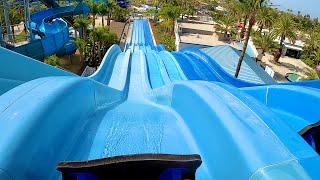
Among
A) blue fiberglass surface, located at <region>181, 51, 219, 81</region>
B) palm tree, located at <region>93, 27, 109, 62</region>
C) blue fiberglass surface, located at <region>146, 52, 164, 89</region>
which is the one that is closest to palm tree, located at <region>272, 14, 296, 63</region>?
blue fiberglass surface, located at <region>181, 51, 219, 81</region>

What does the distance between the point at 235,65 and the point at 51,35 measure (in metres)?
9.27

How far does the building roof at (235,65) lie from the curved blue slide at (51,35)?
8038 millimetres

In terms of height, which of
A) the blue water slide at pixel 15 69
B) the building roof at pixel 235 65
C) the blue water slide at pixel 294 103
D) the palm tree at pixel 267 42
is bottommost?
the building roof at pixel 235 65

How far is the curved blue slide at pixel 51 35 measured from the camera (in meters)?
12.3

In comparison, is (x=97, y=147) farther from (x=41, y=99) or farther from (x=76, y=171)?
(x=76, y=171)

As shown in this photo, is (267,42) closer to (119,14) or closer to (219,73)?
(219,73)

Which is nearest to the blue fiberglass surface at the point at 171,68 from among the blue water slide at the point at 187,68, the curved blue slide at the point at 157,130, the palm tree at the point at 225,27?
the blue water slide at the point at 187,68

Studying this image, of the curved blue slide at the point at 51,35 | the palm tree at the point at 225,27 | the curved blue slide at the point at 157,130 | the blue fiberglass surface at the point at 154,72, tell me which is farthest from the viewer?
the palm tree at the point at 225,27

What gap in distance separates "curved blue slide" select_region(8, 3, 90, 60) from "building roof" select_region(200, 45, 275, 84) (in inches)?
316

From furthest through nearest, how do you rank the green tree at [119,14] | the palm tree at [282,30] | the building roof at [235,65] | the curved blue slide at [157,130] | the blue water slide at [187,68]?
the green tree at [119,14] → the palm tree at [282,30] → the building roof at [235,65] → the blue water slide at [187,68] → the curved blue slide at [157,130]

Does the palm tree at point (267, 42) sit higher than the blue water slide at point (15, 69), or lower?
lower

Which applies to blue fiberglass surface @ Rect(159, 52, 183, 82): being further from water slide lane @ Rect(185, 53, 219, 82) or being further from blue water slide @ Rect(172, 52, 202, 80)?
water slide lane @ Rect(185, 53, 219, 82)

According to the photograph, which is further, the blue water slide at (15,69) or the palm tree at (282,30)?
the palm tree at (282,30)

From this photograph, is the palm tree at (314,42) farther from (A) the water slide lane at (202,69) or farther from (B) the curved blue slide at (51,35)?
(B) the curved blue slide at (51,35)
